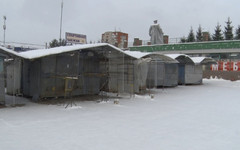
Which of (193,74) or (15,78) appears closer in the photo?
(15,78)

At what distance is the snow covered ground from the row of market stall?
7.69ft

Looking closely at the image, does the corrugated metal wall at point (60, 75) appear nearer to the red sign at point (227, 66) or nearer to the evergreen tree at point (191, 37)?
the red sign at point (227, 66)

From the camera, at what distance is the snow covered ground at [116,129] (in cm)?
570

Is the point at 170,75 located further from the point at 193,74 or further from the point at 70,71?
the point at 70,71

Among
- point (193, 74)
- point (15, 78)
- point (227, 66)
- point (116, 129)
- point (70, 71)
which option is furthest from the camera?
point (227, 66)

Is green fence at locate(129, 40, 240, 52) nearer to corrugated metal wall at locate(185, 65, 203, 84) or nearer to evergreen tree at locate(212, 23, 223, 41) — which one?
corrugated metal wall at locate(185, 65, 203, 84)

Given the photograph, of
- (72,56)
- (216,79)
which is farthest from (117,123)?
(216,79)

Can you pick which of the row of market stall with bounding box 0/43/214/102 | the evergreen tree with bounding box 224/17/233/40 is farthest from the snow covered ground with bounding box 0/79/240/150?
the evergreen tree with bounding box 224/17/233/40

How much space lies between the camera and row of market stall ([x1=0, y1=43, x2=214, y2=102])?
39.5 feet

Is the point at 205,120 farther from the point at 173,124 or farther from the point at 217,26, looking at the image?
the point at 217,26

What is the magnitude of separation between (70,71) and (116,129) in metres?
7.46

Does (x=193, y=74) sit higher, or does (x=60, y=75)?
(x=193, y=74)

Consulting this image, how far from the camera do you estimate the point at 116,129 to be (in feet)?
23.5

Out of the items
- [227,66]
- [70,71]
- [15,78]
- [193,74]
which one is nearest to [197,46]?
[227,66]
